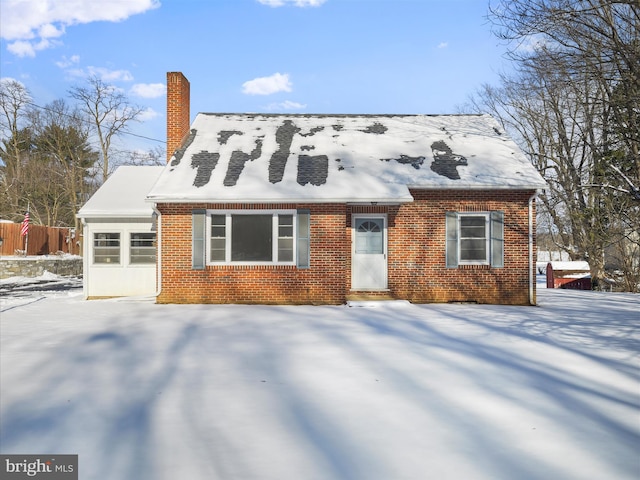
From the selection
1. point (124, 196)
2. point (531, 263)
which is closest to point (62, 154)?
point (124, 196)

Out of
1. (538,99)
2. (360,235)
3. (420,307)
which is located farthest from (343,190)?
(538,99)

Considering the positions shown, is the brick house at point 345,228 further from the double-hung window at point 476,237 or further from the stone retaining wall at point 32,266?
the stone retaining wall at point 32,266

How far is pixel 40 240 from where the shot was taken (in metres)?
30.4

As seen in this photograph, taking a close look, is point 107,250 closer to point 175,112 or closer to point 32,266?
point 175,112

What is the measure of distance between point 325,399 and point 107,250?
11328 millimetres

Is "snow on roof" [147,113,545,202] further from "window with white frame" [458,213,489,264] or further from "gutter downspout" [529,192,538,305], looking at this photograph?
"window with white frame" [458,213,489,264]

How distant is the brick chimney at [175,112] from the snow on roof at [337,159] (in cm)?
49

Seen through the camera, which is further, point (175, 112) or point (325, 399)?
point (175, 112)

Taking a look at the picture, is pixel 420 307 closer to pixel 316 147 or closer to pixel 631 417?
pixel 316 147

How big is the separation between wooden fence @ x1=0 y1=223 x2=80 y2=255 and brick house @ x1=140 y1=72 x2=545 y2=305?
2054cm

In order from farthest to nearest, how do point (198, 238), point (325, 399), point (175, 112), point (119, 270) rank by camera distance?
point (175, 112) → point (119, 270) → point (198, 238) → point (325, 399)

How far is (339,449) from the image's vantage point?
152 inches

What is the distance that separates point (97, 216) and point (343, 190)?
24.5 feet

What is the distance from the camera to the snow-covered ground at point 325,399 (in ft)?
12.0
